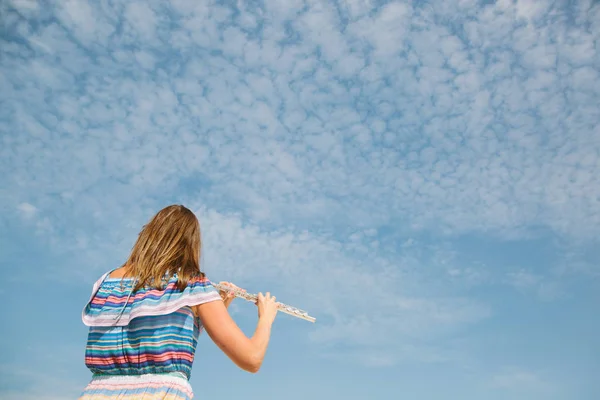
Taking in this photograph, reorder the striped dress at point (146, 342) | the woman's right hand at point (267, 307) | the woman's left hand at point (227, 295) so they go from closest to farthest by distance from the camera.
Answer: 1. the striped dress at point (146, 342)
2. the woman's right hand at point (267, 307)
3. the woman's left hand at point (227, 295)

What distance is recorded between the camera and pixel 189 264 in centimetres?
509

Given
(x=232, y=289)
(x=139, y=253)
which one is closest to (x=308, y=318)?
(x=232, y=289)

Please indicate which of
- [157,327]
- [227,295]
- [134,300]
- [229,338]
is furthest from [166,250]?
[227,295]

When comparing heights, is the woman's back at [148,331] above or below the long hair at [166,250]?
below

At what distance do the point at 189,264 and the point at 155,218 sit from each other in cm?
63

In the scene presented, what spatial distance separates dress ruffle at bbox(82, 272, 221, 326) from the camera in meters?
4.68

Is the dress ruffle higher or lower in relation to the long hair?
lower

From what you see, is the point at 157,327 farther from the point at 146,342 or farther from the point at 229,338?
the point at 229,338

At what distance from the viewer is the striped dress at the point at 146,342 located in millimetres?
4559

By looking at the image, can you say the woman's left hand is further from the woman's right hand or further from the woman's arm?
the woman's arm

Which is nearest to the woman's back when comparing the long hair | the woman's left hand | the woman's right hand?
the long hair

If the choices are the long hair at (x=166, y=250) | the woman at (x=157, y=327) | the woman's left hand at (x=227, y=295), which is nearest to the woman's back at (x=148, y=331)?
the woman at (x=157, y=327)

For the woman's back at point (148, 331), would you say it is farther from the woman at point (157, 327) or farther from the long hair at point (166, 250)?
the long hair at point (166, 250)

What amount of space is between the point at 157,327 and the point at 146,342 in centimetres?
16
